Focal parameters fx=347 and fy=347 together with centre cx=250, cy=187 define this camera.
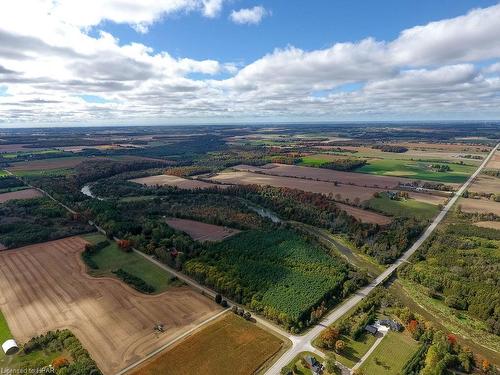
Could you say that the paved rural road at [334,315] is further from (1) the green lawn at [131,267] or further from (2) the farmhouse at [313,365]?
(1) the green lawn at [131,267]

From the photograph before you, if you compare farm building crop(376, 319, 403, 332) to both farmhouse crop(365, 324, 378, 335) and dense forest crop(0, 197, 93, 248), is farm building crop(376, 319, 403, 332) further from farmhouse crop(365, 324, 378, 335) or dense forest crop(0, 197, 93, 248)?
dense forest crop(0, 197, 93, 248)

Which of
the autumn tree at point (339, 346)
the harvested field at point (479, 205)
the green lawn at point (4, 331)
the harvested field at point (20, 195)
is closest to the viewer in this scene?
the autumn tree at point (339, 346)

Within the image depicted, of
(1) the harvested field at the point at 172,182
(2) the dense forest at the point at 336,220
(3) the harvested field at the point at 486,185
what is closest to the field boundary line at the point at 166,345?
(2) the dense forest at the point at 336,220

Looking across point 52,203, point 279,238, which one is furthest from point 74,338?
point 52,203

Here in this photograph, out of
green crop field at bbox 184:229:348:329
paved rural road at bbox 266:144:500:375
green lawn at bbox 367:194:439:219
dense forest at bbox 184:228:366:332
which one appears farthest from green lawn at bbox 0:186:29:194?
green lawn at bbox 367:194:439:219

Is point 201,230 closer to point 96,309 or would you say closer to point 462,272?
point 96,309

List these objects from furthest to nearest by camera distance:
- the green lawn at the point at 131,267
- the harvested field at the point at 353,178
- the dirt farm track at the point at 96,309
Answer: the harvested field at the point at 353,178
the green lawn at the point at 131,267
the dirt farm track at the point at 96,309

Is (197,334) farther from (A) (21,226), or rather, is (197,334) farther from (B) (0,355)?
(A) (21,226)
